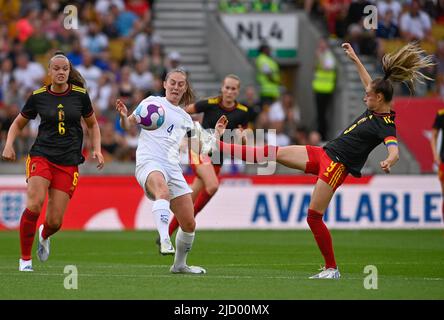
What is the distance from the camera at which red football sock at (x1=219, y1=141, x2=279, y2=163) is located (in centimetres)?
1314

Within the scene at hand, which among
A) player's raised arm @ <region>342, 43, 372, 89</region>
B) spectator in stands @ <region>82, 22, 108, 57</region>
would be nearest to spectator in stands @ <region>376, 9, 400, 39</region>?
spectator in stands @ <region>82, 22, 108, 57</region>

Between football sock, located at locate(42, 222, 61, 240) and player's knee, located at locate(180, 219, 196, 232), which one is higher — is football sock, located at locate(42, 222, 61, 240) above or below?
below

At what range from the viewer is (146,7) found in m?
28.5

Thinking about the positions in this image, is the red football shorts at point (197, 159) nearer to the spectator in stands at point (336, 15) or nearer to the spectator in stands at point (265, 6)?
the spectator in stands at point (336, 15)

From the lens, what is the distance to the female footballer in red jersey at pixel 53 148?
12914 mm

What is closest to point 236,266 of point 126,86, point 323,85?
point 126,86

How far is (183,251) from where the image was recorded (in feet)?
40.9

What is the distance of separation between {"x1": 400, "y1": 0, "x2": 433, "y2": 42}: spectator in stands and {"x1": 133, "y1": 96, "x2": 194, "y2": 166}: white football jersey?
17.4 meters

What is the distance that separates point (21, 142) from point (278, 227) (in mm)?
5854

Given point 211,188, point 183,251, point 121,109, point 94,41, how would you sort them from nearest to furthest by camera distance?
point 121,109 < point 183,251 < point 211,188 < point 94,41

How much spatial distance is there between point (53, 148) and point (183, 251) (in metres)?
2.07

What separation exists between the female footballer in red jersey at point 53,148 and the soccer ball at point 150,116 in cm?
102

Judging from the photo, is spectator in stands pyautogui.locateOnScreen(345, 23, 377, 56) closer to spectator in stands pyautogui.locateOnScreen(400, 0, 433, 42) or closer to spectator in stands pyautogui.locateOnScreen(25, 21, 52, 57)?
spectator in stands pyautogui.locateOnScreen(400, 0, 433, 42)

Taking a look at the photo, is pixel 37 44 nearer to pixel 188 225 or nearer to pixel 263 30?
pixel 263 30
